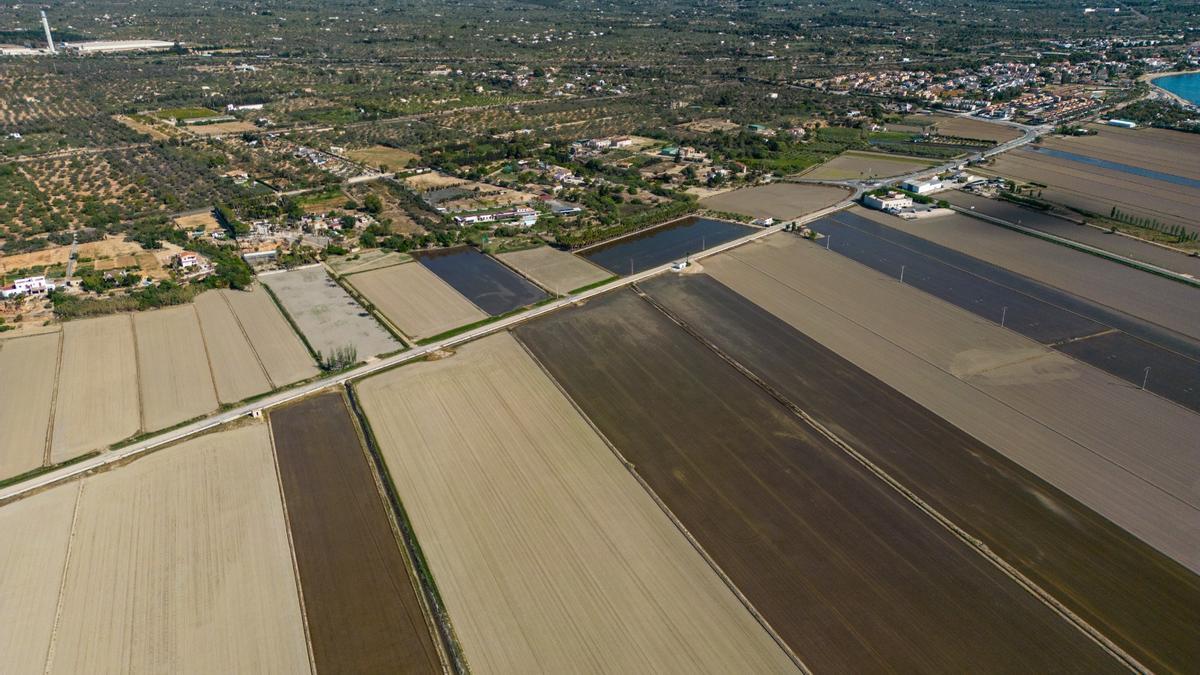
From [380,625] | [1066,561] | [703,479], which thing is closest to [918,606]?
[1066,561]

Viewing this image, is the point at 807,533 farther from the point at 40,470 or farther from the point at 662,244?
the point at 662,244

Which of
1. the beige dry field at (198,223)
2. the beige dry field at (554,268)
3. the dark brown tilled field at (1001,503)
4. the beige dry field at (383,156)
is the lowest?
the dark brown tilled field at (1001,503)

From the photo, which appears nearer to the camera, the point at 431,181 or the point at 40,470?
the point at 40,470

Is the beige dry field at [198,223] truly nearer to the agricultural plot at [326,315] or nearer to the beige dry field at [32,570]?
the agricultural plot at [326,315]

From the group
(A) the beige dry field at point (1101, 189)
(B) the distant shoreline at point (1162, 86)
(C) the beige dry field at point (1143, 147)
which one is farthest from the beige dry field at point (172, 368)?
(B) the distant shoreline at point (1162, 86)

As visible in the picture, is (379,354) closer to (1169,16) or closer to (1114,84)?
(1114,84)

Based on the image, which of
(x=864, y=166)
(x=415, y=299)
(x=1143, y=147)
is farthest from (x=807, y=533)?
(x=1143, y=147)
